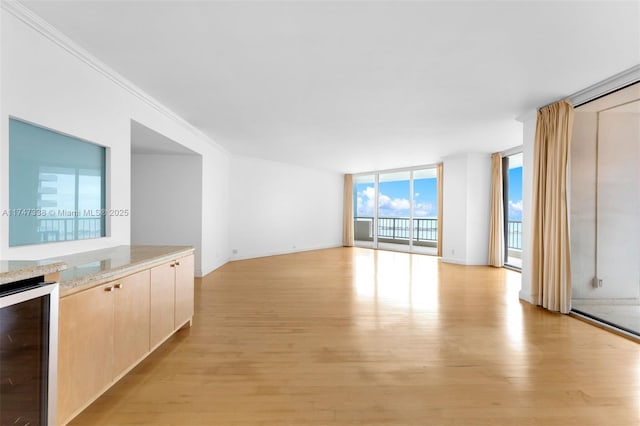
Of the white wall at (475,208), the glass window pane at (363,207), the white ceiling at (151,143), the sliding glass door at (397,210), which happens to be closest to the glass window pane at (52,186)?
the white ceiling at (151,143)

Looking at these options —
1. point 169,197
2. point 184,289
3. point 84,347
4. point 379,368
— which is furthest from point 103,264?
point 169,197

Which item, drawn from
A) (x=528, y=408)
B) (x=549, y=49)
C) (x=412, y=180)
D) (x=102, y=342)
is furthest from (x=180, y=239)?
(x=412, y=180)

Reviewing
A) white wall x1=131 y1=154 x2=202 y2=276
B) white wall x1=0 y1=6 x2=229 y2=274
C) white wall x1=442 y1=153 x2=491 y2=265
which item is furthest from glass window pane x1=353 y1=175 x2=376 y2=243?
white wall x1=0 y1=6 x2=229 y2=274

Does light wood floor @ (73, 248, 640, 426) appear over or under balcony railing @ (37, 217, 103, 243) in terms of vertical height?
under

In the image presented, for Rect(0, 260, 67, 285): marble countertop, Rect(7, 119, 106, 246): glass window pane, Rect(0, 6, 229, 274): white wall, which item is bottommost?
Rect(0, 260, 67, 285): marble countertop

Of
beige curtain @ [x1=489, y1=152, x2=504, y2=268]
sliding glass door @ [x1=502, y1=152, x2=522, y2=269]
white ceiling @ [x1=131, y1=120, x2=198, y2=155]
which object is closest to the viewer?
white ceiling @ [x1=131, y1=120, x2=198, y2=155]

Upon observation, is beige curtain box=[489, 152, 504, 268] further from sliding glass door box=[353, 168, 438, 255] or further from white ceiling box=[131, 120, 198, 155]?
white ceiling box=[131, 120, 198, 155]

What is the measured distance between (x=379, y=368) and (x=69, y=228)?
262 cm

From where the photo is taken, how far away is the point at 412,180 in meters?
8.34

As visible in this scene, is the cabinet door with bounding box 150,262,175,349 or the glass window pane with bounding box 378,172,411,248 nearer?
the cabinet door with bounding box 150,262,175,349

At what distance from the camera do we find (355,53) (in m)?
2.41

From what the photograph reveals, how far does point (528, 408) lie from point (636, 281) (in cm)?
333

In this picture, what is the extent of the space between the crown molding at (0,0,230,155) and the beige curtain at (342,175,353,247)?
267 inches

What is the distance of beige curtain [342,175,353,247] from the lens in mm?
9727
